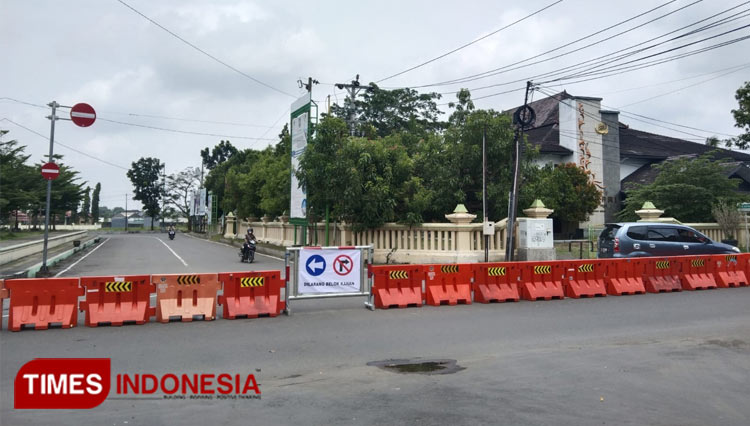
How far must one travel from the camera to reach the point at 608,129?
35500 mm

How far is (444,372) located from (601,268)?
774cm

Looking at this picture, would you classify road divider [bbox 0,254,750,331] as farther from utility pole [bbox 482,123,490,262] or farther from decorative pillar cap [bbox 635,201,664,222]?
decorative pillar cap [bbox 635,201,664,222]

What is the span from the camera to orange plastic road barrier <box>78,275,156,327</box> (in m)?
8.42

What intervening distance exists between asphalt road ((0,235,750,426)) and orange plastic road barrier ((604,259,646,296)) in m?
1.51

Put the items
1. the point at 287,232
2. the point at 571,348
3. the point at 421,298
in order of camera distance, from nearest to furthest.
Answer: the point at 571,348 → the point at 421,298 → the point at 287,232

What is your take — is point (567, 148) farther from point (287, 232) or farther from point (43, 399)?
point (43, 399)

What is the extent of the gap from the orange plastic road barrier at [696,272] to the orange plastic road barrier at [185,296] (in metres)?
11.4

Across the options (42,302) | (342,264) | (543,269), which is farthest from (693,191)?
(42,302)

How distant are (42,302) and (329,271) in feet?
15.7

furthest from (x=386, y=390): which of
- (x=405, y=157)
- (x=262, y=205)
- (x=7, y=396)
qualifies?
(x=262, y=205)

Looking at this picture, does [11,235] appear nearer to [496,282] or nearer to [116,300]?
[116,300]

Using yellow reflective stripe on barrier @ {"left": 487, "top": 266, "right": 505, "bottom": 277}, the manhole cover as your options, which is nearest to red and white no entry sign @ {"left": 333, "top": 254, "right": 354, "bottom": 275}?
yellow reflective stripe on barrier @ {"left": 487, "top": 266, "right": 505, "bottom": 277}

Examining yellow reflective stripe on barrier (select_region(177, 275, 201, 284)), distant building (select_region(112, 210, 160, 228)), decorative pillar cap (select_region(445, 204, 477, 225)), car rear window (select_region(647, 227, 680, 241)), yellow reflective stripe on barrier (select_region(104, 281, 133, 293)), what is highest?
distant building (select_region(112, 210, 160, 228))

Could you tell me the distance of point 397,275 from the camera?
10.5 meters
